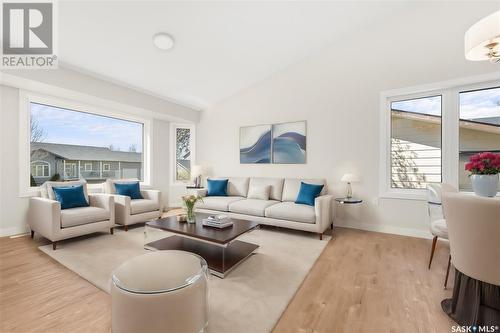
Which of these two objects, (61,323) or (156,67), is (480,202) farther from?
(156,67)

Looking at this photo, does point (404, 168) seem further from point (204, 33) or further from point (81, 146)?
point (81, 146)

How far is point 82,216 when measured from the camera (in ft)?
10.2

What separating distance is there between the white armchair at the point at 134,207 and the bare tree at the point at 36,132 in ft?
4.16

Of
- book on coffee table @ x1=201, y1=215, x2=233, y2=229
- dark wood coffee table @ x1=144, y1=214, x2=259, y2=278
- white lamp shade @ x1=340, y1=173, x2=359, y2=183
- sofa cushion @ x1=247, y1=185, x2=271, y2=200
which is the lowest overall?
dark wood coffee table @ x1=144, y1=214, x2=259, y2=278

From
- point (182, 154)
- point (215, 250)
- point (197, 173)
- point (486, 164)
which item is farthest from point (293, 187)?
point (182, 154)

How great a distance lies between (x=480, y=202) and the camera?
4.58ft

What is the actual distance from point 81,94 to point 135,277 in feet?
11.7

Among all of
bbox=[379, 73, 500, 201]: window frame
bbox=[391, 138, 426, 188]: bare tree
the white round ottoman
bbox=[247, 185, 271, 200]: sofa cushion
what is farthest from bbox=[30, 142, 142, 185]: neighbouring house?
bbox=[391, 138, 426, 188]: bare tree

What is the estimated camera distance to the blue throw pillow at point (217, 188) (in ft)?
15.5

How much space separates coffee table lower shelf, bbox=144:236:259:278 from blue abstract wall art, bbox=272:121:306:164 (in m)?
2.18

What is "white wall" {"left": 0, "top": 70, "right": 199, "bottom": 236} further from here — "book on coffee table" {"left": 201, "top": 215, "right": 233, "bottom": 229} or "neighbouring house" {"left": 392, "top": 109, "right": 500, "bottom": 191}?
"neighbouring house" {"left": 392, "top": 109, "right": 500, "bottom": 191}

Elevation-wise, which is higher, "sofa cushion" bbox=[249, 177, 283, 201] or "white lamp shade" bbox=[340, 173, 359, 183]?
"white lamp shade" bbox=[340, 173, 359, 183]

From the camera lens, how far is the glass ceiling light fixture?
1707 millimetres

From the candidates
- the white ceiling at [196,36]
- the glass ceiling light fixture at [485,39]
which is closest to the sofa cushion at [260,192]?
the white ceiling at [196,36]
